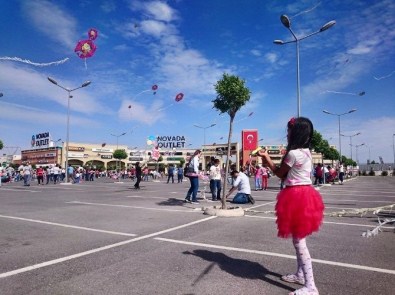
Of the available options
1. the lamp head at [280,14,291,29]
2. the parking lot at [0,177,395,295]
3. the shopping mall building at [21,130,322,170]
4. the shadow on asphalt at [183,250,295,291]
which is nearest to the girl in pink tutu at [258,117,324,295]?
the shadow on asphalt at [183,250,295,291]

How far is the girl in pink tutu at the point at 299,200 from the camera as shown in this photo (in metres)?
3.70

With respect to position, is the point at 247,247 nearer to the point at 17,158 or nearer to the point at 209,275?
the point at 209,275

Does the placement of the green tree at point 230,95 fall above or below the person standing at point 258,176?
above

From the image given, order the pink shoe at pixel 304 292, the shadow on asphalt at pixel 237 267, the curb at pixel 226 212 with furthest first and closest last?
the curb at pixel 226 212 → the shadow on asphalt at pixel 237 267 → the pink shoe at pixel 304 292

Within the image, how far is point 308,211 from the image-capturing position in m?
3.71

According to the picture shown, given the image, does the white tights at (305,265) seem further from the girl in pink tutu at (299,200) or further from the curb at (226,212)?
the curb at (226,212)

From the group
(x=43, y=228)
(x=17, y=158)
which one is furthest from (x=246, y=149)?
(x=43, y=228)

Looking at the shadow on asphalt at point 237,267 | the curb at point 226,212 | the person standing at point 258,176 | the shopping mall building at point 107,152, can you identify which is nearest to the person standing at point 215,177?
the curb at point 226,212

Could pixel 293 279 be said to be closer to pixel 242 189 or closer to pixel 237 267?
pixel 237 267

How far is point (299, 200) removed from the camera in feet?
12.3

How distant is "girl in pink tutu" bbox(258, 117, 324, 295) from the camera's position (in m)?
3.70

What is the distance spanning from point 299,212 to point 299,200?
5.1 inches

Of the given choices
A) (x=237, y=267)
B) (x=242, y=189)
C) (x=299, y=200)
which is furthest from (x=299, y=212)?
(x=242, y=189)

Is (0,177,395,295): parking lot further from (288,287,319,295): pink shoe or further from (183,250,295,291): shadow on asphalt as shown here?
(288,287,319,295): pink shoe
